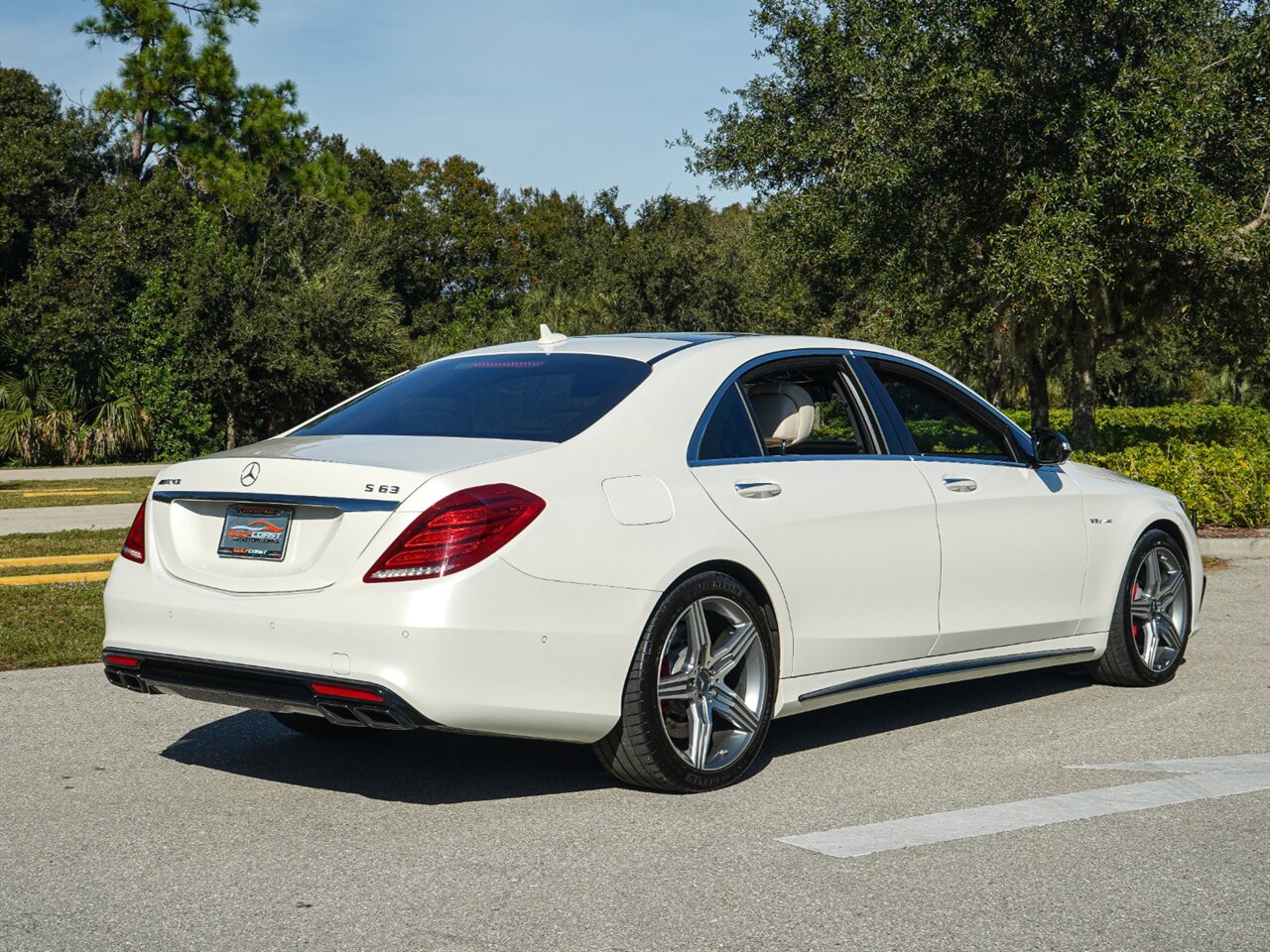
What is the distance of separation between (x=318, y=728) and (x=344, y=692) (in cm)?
173

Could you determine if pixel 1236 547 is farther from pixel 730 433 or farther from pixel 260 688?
pixel 260 688

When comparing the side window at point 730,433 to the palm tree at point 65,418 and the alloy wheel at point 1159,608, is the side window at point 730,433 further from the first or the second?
the palm tree at point 65,418

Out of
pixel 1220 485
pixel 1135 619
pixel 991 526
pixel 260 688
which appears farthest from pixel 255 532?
pixel 1220 485

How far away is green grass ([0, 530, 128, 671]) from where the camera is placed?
7.99 meters

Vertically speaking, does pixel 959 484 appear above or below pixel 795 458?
below

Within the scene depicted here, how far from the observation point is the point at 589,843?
4.55 m

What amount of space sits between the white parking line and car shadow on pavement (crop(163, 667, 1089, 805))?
0.98 m

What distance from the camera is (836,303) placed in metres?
32.2

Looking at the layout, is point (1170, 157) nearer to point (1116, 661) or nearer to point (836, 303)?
point (1116, 661)

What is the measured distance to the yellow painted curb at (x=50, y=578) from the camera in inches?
430

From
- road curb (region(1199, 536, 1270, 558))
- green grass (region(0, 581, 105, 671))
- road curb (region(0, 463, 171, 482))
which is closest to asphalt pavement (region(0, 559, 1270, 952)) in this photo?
green grass (region(0, 581, 105, 671))

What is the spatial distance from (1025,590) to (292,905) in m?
3.82

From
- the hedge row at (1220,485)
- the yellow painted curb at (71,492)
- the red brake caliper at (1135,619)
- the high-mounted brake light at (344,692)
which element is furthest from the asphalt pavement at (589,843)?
the yellow painted curb at (71,492)

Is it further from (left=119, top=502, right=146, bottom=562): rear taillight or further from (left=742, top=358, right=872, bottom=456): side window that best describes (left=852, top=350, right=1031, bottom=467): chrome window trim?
(left=119, top=502, right=146, bottom=562): rear taillight
